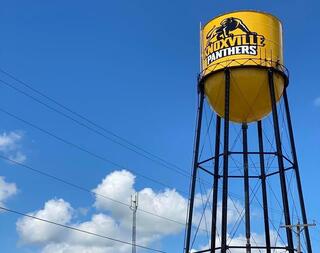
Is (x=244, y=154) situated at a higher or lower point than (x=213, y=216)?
higher

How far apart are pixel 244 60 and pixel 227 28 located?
205cm

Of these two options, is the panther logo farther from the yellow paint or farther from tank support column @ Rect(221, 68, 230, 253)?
tank support column @ Rect(221, 68, 230, 253)

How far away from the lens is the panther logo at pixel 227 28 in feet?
101

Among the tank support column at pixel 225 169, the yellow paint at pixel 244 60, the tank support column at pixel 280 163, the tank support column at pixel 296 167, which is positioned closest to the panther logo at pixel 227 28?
the yellow paint at pixel 244 60

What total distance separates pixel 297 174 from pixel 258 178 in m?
2.70

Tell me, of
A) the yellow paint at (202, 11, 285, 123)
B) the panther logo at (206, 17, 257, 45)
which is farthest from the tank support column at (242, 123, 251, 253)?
the panther logo at (206, 17, 257, 45)

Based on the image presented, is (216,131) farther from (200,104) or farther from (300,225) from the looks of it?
(300,225)

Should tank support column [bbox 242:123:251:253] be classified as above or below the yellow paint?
below

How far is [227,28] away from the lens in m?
31.0

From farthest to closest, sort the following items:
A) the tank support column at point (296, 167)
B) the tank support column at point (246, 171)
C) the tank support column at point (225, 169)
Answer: the tank support column at point (246, 171), the tank support column at point (296, 167), the tank support column at point (225, 169)

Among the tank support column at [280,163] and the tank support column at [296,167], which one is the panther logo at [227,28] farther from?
the tank support column at [296,167]

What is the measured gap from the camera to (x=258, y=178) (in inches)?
1296

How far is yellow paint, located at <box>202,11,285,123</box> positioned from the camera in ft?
98.6

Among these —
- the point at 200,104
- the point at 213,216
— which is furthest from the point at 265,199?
the point at 200,104
